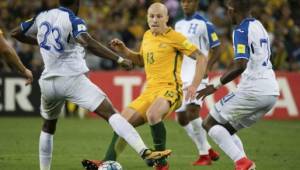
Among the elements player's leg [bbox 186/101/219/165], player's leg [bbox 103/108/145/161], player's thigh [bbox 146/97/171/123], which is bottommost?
player's leg [bbox 186/101/219/165]

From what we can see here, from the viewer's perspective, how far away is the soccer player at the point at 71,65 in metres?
8.83

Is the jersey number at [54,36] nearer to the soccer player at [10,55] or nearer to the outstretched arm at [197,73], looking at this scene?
the soccer player at [10,55]

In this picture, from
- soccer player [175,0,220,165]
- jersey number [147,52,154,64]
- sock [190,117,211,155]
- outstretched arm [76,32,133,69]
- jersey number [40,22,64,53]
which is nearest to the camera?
outstretched arm [76,32,133,69]

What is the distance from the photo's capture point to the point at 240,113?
9406 mm

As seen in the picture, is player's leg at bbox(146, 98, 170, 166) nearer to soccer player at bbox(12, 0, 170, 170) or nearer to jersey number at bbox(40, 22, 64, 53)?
soccer player at bbox(12, 0, 170, 170)

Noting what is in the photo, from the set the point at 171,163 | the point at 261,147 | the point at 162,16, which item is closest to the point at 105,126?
the point at 261,147

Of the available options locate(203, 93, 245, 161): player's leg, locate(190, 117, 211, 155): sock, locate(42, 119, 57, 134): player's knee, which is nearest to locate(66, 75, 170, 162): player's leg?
locate(42, 119, 57, 134): player's knee

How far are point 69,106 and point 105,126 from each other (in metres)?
3.37

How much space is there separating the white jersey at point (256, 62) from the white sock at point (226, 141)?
1.98 ft

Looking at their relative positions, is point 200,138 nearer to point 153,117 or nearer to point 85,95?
point 153,117

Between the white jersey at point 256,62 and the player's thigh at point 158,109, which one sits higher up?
the white jersey at point 256,62

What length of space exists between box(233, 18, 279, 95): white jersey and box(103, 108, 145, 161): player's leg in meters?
1.48

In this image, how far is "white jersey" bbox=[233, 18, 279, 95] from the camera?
9.29m

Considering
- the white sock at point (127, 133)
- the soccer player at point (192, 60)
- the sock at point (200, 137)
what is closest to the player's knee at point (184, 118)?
the soccer player at point (192, 60)
